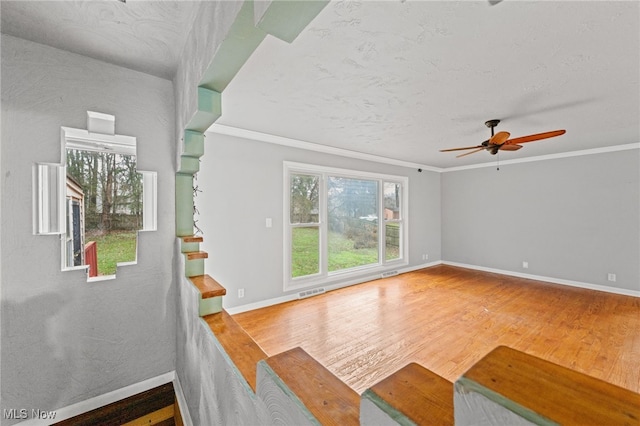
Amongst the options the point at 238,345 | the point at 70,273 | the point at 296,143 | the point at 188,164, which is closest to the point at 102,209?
the point at 70,273

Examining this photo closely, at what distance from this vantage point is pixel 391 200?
218 inches

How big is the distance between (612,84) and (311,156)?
326 cm

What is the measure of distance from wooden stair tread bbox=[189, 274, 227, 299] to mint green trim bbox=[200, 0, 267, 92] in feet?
3.49

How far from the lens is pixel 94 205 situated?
6.54 ft

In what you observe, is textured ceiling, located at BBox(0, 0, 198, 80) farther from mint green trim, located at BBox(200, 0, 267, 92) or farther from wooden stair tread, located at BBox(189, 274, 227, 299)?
wooden stair tread, located at BBox(189, 274, 227, 299)

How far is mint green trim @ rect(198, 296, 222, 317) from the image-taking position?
4.53ft

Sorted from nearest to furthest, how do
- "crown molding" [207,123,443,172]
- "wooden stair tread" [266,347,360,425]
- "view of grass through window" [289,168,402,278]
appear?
1. "wooden stair tread" [266,347,360,425]
2. "crown molding" [207,123,443,172]
3. "view of grass through window" [289,168,402,278]

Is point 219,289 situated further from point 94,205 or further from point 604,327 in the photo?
point 604,327

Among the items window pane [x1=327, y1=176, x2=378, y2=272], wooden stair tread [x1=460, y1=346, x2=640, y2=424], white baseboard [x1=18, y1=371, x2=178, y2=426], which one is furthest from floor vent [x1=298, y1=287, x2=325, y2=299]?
wooden stair tread [x1=460, y1=346, x2=640, y2=424]

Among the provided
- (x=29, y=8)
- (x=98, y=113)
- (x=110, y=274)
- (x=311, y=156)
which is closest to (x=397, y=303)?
(x=311, y=156)

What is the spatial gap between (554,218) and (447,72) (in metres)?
4.62

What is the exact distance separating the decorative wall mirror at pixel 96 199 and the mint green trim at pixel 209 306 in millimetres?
1015

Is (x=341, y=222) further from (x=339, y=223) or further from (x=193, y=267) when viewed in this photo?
(x=193, y=267)

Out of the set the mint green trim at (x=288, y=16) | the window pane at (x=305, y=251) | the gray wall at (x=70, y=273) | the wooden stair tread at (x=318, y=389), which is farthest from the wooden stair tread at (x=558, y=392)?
the window pane at (x=305, y=251)
